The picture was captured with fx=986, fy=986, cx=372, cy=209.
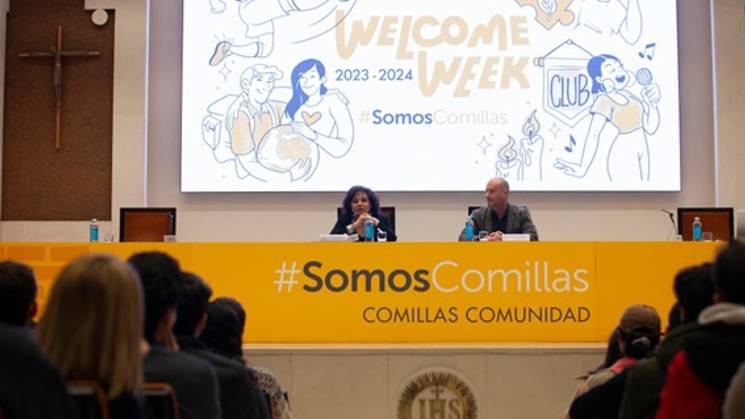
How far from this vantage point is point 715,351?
2385 mm

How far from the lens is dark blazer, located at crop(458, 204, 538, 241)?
7.16 m

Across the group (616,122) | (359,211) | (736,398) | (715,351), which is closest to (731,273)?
(715,351)

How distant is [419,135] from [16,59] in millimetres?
3769

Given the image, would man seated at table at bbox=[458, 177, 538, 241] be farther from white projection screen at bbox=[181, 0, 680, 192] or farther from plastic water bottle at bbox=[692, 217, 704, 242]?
white projection screen at bbox=[181, 0, 680, 192]

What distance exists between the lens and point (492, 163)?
8656 mm

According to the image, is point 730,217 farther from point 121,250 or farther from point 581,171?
point 121,250

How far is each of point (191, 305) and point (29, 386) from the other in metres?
1.00

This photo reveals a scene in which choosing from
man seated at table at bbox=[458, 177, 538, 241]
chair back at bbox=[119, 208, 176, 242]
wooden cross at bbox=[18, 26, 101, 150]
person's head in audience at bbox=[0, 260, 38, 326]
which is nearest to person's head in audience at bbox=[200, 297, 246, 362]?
person's head in audience at bbox=[0, 260, 38, 326]

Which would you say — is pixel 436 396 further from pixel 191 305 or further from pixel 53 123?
pixel 53 123

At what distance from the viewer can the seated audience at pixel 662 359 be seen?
9.00 ft

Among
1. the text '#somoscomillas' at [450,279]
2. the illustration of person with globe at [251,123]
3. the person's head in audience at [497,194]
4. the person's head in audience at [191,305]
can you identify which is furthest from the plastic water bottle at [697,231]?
the person's head in audience at [191,305]

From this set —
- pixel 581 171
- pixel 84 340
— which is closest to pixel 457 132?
pixel 581 171

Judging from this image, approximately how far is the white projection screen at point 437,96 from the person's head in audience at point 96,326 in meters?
6.74

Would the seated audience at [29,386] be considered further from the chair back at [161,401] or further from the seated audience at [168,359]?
the seated audience at [168,359]
